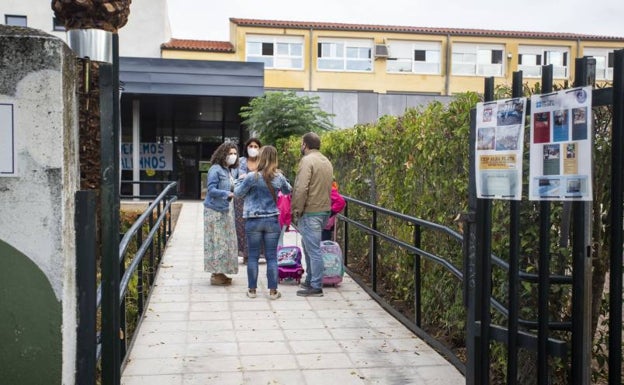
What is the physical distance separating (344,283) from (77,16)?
444 cm

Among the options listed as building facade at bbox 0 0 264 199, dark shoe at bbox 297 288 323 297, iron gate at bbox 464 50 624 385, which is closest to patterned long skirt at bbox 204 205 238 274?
dark shoe at bbox 297 288 323 297

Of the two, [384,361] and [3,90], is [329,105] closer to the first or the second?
[384,361]

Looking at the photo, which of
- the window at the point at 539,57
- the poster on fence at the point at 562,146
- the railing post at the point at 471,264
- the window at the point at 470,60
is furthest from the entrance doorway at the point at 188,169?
the window at the point at 539,57

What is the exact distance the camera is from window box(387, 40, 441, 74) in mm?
39406

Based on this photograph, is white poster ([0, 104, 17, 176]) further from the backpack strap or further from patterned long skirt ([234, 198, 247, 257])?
patterned long skirt ([234, 198, 247, 257])

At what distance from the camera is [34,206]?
103 inches

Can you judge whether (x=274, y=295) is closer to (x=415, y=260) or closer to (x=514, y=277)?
(x=415, y=260)

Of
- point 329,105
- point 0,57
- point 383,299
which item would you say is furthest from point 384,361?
point 329,105

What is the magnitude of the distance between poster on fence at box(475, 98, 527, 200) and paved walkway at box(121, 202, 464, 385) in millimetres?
2035

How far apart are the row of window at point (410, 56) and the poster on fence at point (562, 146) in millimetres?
34990

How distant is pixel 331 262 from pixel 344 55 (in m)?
31.8

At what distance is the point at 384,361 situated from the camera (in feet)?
17.2

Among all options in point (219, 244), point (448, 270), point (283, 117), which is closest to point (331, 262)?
point (219, 244)

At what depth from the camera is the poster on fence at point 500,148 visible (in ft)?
10.3
